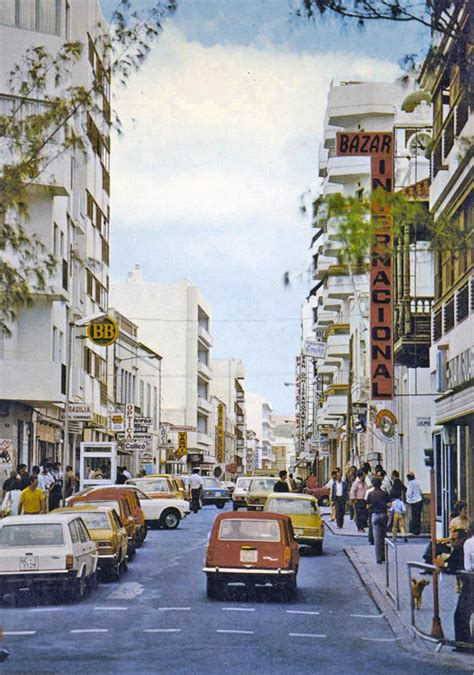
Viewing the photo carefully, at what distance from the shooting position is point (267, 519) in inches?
883

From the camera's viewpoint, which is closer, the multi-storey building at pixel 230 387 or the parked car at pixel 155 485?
the parked car at pixel 155 485

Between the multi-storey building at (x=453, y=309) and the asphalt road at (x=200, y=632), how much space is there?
5278 mm

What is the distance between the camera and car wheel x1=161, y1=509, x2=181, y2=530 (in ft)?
137

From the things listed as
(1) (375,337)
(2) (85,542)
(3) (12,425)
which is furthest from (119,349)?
(2) (85,542)

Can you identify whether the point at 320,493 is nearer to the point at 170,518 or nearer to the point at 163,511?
the point at 170,518

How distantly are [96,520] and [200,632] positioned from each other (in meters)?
7.70

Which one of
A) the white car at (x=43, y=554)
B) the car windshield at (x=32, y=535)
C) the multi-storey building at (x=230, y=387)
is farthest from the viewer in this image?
the multi-storey building at (x=230, y=387)

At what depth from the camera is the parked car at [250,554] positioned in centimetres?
2164

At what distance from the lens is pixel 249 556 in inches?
858

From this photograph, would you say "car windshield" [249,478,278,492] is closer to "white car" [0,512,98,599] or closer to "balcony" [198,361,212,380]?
"white car" [0,512,98,599]

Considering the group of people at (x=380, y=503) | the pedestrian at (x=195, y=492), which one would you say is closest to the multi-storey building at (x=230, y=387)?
the pedestrian at (x=195, y=492)

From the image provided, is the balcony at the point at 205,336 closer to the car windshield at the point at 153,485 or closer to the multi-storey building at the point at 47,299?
the multi-storey building at the point at 47,299

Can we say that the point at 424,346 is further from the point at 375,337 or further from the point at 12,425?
the point at 12,425

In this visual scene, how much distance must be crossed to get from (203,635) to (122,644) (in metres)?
1.25
